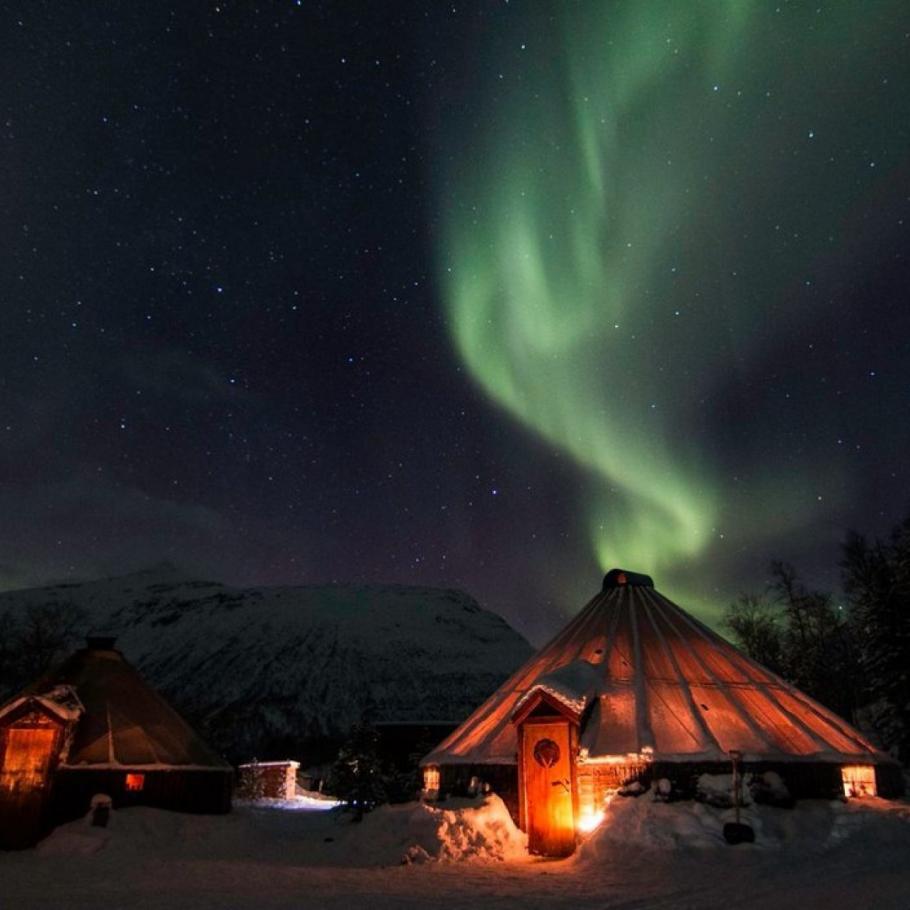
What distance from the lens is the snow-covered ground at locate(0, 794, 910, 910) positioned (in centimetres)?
1106

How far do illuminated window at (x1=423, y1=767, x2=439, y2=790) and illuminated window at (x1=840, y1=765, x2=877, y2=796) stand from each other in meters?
9.54

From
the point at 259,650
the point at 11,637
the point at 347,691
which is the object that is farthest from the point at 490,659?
the point at 11,637

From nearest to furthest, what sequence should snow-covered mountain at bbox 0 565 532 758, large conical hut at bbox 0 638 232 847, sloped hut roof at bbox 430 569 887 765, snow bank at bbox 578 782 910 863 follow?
snow bank at bbox 578 782 910 863 < sloped hut roof at bbox 430 569 887 765 < large conical hut at bbox 0 638 232 847 < snow-covered mountain at bbox 0 565 532 758

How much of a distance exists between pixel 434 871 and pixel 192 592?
11716 centimetres

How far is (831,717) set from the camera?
66.9 feet

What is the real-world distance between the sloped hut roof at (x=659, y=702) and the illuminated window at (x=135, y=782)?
919 cm

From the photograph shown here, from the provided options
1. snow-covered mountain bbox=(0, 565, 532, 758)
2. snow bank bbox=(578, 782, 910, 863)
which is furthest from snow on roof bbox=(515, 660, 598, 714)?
snow-covered mountain bbox=(0, 565, 532, 758)

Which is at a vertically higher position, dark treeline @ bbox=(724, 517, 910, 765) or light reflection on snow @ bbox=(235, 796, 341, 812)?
dark treeline @ bbox=(724, 517, 910, 765)

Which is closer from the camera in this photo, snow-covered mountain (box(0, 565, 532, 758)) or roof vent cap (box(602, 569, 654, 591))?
roof vent cap (box(602, 569, 654, 591))

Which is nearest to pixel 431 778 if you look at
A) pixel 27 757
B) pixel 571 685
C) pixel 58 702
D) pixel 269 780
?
pixel 571 685

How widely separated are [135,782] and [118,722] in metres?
2.08

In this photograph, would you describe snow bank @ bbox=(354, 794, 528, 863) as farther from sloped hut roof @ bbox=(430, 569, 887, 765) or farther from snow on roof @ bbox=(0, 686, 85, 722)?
snow on roof @ bbox=(0, 686, 85, 722)

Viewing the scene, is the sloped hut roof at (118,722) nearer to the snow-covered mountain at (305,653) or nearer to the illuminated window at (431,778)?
the illuminated window at (431,778)

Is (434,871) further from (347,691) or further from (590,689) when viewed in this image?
(347,691)
